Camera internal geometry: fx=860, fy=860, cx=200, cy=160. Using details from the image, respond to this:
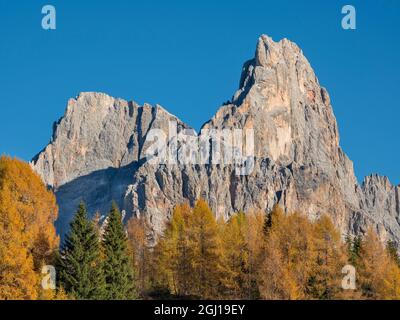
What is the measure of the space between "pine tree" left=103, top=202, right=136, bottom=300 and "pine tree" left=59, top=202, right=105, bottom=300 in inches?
126

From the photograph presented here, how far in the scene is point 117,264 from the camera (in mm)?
72312

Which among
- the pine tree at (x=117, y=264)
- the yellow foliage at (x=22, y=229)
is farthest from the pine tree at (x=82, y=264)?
the pine tree at (x=117, y=264)

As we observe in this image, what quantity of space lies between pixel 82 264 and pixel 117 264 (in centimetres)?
721

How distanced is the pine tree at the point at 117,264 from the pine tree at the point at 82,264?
126 inches

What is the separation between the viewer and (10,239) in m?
62.6

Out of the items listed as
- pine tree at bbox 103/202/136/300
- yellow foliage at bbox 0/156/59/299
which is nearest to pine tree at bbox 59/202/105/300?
yellow foliage at bbox 0/156/59/299

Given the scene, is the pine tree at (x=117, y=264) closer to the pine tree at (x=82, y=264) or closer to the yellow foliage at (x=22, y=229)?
the pine tree at (x=82, y=264)

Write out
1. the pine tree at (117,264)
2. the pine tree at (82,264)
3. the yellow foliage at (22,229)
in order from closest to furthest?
1. the yellow foliage at (22,229)
2. the pine tree at (82,264)
3. the pine tree at (117,264)

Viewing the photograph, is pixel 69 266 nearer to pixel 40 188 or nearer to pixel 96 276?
pixel 96 276

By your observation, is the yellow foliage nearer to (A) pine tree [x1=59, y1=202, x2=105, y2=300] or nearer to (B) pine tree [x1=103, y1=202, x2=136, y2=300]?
(A) pine tree [x1=59, y1=202, x2=105, y2=300]

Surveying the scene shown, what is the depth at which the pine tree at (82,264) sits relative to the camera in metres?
64.6
